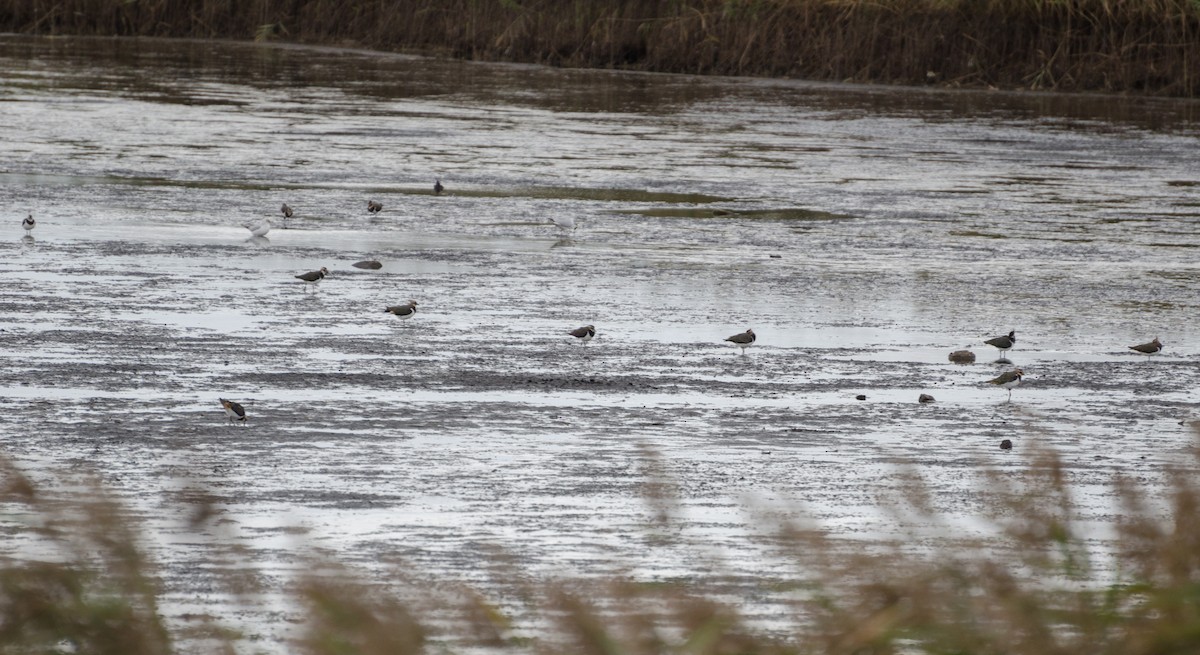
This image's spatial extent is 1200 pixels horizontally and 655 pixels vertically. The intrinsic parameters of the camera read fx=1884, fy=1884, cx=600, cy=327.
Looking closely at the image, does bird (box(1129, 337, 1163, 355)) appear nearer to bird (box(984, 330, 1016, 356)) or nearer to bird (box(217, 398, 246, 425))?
bird (box(984, 330, 1016, 356))

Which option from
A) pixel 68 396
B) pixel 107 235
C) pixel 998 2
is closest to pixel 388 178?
pixel 107 235

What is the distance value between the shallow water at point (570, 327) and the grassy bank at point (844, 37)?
6.00 meters

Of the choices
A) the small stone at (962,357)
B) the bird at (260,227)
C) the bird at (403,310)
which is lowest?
the bird at (260,227)

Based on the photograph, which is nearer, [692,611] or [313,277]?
[692,611]

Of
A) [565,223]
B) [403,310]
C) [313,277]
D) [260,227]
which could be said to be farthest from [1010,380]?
[260,227]

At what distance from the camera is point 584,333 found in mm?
10242

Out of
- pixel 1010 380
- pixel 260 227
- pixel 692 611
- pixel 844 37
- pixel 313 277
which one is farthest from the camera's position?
pixel 844 37

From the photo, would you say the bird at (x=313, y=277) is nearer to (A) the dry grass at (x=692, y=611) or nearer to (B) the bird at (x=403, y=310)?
(B) the bird at (x=403, y=310)

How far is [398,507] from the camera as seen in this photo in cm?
680

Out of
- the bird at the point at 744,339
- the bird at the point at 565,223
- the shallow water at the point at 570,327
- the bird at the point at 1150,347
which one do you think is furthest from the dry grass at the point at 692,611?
the bird at the point at 565,223

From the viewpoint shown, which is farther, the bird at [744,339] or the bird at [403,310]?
the bird at [403,310]

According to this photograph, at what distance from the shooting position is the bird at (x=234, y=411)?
8.16 metres

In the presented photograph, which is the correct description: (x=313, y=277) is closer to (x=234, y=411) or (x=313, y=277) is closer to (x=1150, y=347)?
(x=234, y=411)

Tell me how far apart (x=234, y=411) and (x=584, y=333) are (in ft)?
8.39
